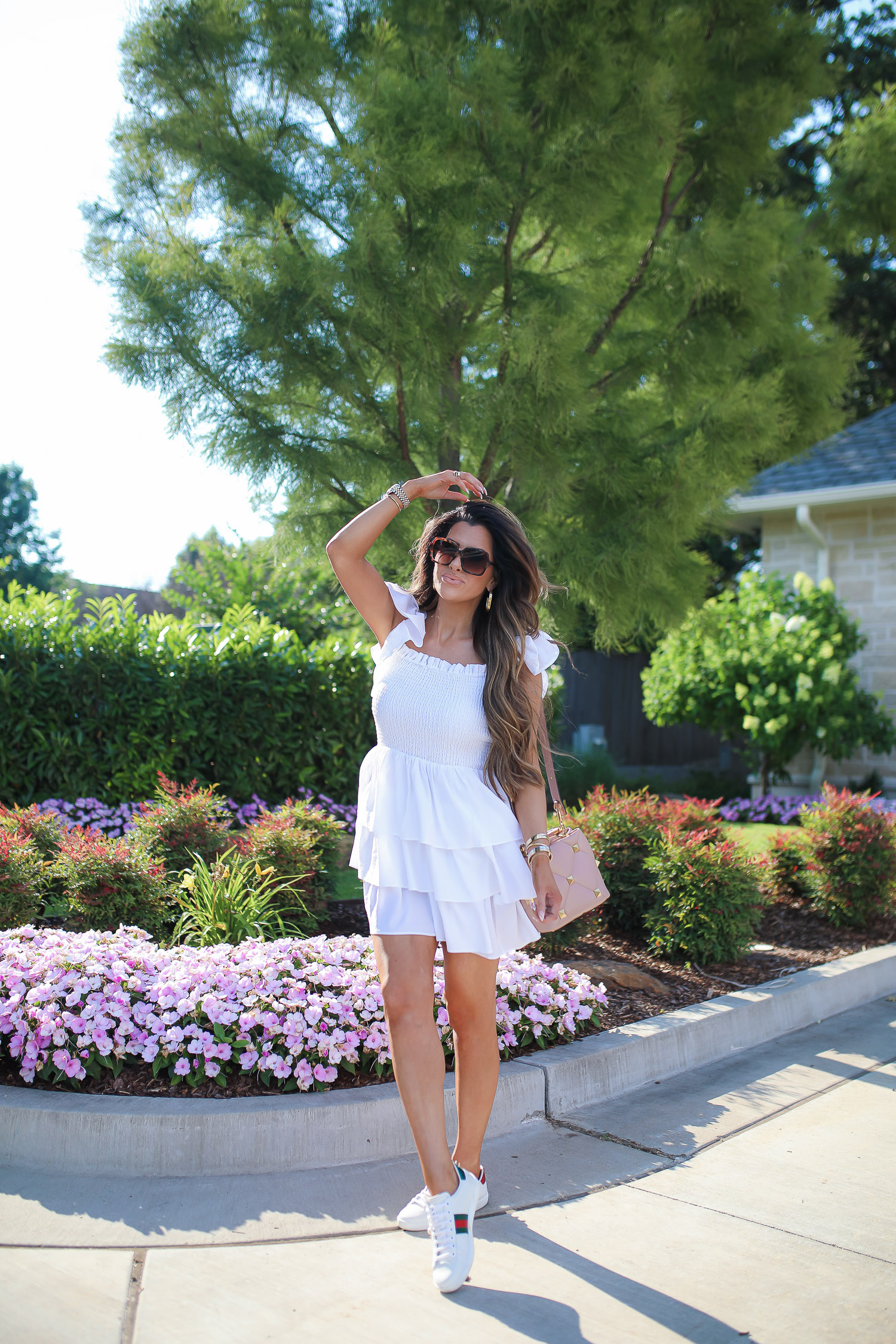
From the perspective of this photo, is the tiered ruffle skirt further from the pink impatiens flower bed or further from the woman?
the pink impatiens flower bed

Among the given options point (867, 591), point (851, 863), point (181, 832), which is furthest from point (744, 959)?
point (867, 591)

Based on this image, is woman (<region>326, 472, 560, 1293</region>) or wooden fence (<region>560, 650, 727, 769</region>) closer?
woman (<region>326, 472, 560, 1293</region>)

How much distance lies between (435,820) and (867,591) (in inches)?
336

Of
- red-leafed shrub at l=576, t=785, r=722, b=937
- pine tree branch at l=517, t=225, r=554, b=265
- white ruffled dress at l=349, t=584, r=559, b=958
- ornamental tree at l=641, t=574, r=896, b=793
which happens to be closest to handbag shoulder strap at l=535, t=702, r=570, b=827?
white ruffled dress at l=349, t=584, r=559, b=958

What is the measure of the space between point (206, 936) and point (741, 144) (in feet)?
17.6

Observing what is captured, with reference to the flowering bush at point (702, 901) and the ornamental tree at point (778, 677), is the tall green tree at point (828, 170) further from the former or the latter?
the flowering bush at point (702, 901)

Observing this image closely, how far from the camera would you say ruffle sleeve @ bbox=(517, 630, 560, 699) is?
2.72 metres

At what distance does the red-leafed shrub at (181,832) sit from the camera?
15.1 ft

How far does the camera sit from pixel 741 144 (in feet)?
19.6

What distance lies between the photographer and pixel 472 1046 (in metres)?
2.50

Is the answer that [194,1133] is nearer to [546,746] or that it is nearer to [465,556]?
[546,746]

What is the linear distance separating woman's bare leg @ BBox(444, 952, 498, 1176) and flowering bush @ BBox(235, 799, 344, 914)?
1923 millimetres

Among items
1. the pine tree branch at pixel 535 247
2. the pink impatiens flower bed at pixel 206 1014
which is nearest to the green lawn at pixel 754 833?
the pink impatiens flower bed at pixel 206 1014

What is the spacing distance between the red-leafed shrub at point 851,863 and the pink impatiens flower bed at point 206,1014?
258 centimetres
